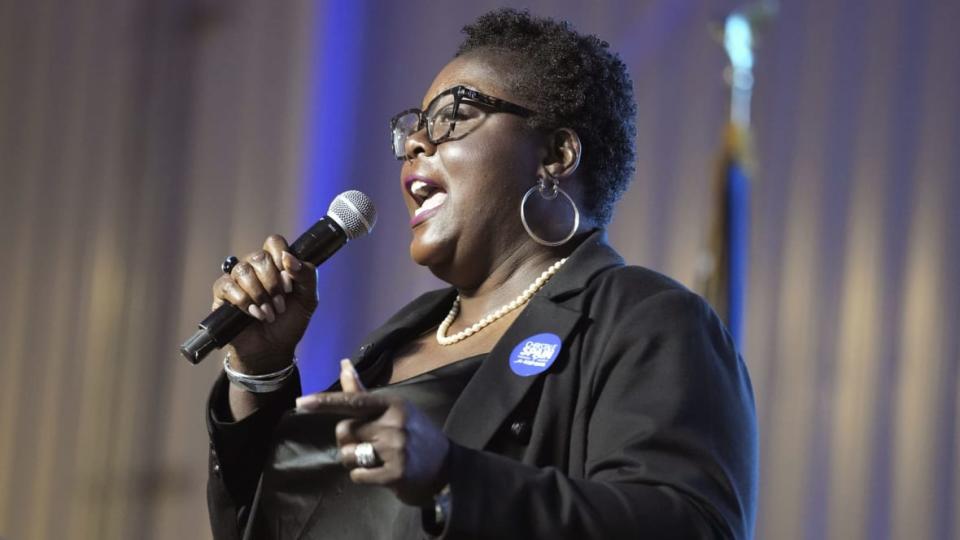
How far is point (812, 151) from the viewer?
335 cm

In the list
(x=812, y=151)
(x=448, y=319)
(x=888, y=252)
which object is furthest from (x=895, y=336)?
(x=448, y=319)

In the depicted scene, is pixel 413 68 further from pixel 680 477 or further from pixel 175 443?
pixel 680 477

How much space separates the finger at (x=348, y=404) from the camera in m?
1.21

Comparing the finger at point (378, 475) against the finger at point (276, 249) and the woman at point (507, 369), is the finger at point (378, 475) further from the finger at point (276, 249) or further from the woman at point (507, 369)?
the finger at point (276, 249)

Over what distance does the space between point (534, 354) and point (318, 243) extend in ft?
1.44

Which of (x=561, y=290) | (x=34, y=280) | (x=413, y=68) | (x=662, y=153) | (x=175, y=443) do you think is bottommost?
(x=175, y=443)

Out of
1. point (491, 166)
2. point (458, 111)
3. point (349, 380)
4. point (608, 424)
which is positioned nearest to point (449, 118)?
point (458, 111)

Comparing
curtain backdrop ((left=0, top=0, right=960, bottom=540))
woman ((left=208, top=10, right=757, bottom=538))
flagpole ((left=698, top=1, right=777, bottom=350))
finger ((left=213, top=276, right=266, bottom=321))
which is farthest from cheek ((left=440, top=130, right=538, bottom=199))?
curtain backdrop ((left=0, top=0, right=960, bottom=540))

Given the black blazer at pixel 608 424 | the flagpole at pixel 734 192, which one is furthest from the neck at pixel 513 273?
the flagpole at pixel 734 192

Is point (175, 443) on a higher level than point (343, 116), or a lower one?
lower

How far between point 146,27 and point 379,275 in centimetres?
143

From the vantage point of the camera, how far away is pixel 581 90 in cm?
208

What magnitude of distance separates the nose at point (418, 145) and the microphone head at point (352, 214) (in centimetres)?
14

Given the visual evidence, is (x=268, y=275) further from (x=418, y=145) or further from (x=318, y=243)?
(x=418, y=145)
